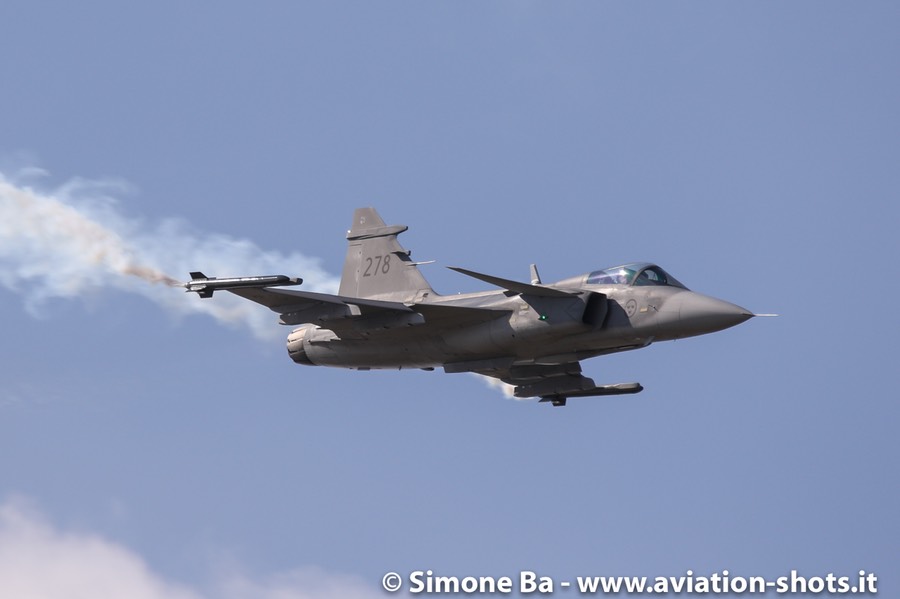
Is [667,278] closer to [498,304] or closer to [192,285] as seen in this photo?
[498,304]

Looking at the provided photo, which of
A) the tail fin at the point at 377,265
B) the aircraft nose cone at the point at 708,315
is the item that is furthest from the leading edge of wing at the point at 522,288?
the tail fin at the point at 377,265

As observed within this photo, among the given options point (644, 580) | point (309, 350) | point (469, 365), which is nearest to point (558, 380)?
point (469, 365)

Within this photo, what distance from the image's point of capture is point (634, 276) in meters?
32.6

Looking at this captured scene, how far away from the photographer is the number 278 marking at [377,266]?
123ft

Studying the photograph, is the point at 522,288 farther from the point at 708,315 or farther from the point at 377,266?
the point at 377,266

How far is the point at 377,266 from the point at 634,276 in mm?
8207

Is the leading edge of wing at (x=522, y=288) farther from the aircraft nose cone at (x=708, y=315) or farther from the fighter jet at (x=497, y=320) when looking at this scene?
the aircraft nose cone at (x=708, y=315)

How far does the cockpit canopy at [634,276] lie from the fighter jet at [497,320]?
2 cm

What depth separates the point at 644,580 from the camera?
2891 cm

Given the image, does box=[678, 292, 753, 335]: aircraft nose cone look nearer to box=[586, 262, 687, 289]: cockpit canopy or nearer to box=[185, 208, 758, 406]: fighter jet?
box=[185, 208, 758, 406]: fighter jet

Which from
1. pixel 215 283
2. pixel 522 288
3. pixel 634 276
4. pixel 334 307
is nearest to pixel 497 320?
pixel 522 288

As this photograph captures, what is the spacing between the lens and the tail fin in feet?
121

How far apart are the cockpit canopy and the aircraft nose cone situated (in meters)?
0.95

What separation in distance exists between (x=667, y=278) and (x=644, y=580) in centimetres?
755
